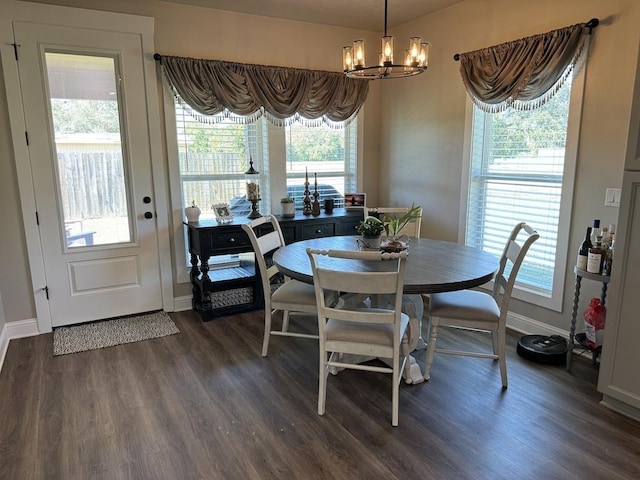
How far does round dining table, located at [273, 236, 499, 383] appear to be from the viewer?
233 centimetres

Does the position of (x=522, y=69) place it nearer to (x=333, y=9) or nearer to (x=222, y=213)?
(x=333, y=9)

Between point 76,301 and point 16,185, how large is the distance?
1017 mm

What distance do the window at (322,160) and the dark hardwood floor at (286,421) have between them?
1.91m

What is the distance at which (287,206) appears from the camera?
165 inches

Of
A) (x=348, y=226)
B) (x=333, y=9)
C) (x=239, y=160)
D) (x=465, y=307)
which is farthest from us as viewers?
(x=348, y=226)

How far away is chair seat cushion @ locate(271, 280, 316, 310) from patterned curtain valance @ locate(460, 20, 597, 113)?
2.02 metres

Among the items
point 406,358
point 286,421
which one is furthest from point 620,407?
point 286,421

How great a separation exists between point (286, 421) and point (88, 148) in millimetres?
2656

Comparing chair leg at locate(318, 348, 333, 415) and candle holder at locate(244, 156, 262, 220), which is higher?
candle holder at locate(244, 156, 262, 220)

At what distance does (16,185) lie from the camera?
3354mm

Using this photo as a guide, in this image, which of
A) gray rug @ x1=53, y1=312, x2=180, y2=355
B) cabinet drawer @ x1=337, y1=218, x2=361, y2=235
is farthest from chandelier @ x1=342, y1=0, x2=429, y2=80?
gray rug @ x1=53, y1=312, x2=180, y2=355

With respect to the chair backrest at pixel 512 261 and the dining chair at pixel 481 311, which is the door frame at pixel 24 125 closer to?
the dining chair at pixel 481 311

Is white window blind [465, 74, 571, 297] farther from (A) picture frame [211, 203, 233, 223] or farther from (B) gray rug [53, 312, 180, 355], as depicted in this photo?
(B) gray rug [53, 312, 180, 355]

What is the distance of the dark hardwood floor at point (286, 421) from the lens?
2.02 m
